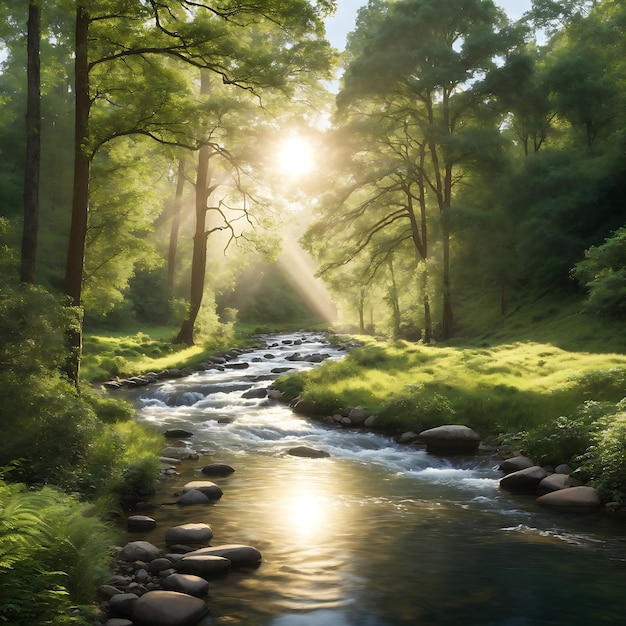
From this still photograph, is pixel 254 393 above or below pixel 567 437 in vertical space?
above

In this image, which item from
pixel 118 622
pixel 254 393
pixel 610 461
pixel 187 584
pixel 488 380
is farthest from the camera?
pixel 254 393

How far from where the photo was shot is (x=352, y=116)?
29672 mm

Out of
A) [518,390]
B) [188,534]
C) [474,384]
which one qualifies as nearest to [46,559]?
[188,534]

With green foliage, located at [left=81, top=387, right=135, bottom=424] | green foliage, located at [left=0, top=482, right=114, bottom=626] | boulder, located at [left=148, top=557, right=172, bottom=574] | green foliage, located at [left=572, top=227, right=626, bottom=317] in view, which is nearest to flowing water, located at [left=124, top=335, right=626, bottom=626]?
boulder, located at [left=148, top=557, right=172, bottom=574]

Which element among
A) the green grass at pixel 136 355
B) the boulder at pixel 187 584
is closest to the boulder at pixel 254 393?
the green grass at pixel 136 355

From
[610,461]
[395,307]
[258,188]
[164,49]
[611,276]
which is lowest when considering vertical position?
[610,461]

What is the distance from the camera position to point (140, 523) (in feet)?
26.7

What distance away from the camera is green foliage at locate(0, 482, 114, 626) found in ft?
14.6

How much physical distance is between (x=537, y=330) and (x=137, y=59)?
2106cm

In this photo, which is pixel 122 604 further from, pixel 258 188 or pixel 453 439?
pixel 258 188

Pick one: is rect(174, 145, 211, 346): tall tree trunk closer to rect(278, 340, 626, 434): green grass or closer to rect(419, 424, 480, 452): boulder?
rect(278, 340, 626, 434): green grass

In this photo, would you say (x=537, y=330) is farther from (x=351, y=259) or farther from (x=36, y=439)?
(x=36, y=439)

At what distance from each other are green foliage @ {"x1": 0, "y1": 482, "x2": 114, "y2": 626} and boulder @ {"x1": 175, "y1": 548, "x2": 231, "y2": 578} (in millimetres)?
869

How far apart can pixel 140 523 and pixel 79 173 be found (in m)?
8.90
